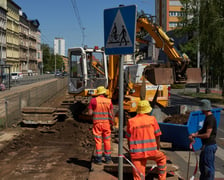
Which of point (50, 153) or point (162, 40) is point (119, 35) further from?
point (162, 40)

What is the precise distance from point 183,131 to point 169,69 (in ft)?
6.82

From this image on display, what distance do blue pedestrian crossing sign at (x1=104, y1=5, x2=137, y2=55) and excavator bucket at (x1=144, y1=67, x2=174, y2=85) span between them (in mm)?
4395

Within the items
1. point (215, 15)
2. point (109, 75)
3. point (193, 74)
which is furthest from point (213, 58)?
point (193, 74)

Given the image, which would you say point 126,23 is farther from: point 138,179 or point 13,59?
point 13,59

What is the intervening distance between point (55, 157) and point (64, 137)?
255cm

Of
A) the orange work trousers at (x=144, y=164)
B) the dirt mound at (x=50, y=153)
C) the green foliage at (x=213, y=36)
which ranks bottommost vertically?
the dirt mound at (x=50, y=153)

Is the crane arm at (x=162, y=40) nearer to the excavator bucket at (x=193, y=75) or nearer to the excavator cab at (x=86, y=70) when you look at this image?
the excavator bucket at (x=193, y=75)

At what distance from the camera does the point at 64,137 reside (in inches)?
421

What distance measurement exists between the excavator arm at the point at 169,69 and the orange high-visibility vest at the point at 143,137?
3979mm

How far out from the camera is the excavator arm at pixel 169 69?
9.02 m

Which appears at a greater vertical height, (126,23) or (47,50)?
(47,50)

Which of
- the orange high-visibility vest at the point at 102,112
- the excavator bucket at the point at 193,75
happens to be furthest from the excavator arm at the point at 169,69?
the orange high-visibility vest at the point at 102,112

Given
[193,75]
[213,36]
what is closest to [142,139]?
[193,75]

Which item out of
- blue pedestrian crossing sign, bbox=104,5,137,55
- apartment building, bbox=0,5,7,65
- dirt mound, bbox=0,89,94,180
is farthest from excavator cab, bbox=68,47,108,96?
apartment building, bbox=0,5,7,65
